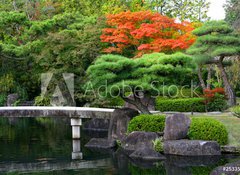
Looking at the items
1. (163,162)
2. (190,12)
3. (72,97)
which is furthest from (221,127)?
(190,12)

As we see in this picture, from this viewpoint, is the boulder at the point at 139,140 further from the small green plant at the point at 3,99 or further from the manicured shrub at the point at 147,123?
the small green plant at the point at 3,99

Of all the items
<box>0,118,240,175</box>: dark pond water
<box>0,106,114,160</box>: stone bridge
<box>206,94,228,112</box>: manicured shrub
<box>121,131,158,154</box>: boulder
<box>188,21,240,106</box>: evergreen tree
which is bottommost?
<box>0,118,240,175</box>: dark pond water

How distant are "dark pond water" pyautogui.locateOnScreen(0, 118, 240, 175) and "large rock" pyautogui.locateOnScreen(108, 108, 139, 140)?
1184 mm

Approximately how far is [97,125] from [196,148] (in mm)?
8021

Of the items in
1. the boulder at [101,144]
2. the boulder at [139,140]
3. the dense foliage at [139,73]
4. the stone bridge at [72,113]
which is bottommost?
the boulder at [101,144]

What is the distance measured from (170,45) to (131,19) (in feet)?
9.10

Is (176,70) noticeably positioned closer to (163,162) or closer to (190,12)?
(163,162)

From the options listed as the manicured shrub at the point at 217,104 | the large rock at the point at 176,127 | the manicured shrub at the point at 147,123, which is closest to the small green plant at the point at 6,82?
the manicured shrub at the point at 217,104

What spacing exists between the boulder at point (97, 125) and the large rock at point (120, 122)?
166 inches

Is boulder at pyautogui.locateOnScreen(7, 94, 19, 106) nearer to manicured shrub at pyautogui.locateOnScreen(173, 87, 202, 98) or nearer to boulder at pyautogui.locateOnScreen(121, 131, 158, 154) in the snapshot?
manicured shrub at pyautogui.locateOnScreen(173, 87, 202, 98)

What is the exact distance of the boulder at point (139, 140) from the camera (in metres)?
14.6

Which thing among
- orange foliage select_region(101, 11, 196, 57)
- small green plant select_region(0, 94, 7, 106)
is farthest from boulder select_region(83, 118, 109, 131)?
small green plant select_region(0, 94, 7, 106)

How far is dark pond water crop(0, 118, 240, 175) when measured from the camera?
40.6 ft

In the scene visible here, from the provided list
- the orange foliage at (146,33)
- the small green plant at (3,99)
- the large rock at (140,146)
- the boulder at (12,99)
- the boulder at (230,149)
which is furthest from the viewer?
the small green plant at (3,99)
